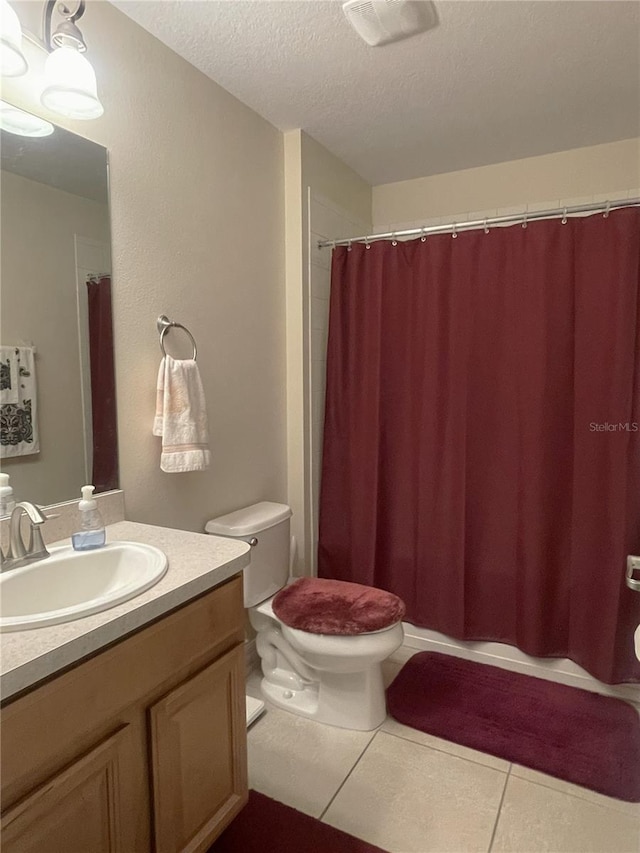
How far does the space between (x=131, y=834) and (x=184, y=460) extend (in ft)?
2.98

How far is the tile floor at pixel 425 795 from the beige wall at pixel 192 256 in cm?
84

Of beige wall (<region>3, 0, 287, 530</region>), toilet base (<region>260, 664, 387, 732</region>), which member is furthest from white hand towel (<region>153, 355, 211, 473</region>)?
toilet base (<region>260, 664, 387, 732</region>)

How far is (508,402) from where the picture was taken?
2107 millimetres

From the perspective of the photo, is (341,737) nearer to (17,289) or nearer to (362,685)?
(362,685)

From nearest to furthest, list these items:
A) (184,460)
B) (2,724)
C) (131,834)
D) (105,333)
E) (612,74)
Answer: (2,724)
(131,834)
(105,333)
(184,460)
(612,74)

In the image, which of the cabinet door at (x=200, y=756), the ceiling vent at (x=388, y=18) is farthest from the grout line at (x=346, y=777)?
the ceiling vent at (x=388, y=18)

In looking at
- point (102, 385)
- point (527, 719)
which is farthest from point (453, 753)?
point (102, 385)

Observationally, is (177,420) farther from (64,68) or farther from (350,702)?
(350,702)

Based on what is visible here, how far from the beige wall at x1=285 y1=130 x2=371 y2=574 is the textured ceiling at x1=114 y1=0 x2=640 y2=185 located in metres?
0.13

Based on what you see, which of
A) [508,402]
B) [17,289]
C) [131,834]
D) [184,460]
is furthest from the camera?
[508,402]

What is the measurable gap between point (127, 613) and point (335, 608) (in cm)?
103

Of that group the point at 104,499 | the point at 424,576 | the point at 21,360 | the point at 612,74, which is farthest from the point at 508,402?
the point at 21,360

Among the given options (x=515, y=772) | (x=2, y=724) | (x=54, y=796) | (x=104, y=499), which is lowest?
(x=515, y=772)

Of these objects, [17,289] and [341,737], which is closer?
[17,289]
